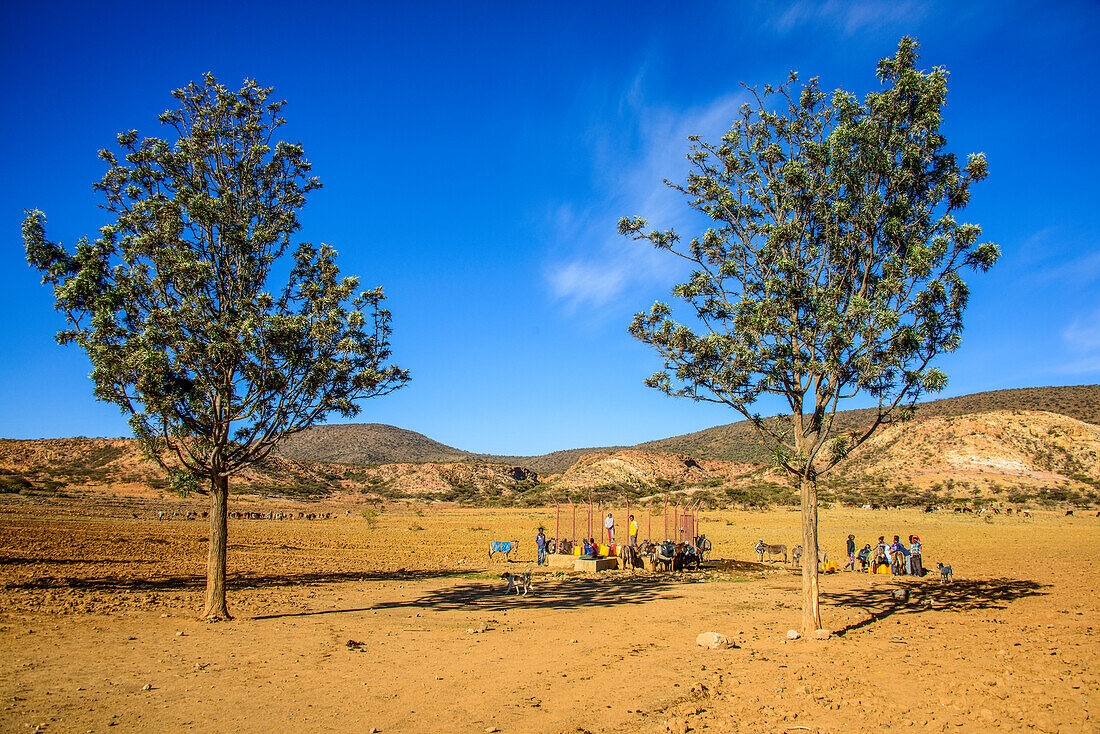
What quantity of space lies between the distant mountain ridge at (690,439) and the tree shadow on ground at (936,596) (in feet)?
181

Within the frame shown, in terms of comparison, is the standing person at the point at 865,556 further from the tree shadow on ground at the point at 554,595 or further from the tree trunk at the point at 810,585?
the tree trunk at the point at 810,585

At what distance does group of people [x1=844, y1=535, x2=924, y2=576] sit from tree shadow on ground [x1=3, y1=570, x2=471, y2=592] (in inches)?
555

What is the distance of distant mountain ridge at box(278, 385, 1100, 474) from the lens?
291 feet

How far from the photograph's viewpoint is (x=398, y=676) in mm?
8992

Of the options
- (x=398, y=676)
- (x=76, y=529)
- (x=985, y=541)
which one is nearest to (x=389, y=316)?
(x=398, y=676)

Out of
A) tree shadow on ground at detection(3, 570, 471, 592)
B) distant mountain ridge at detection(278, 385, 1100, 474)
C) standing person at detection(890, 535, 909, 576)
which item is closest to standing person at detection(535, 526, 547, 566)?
tree shadow on ground at detection(3, 570, 471, 592)

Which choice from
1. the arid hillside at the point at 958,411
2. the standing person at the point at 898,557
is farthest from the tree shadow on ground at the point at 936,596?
the arid hillside at the point at 958,411

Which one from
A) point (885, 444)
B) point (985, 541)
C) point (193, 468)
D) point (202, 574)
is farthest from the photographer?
point (885, 444)

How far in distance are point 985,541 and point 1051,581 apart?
15690mm

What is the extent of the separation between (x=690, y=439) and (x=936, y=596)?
118m

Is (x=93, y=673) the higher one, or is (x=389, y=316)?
(x=389, y=316)

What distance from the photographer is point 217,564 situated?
13.2 metres

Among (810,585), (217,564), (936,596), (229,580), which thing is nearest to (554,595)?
(810,585)

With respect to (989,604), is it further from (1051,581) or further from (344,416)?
(344,416)
